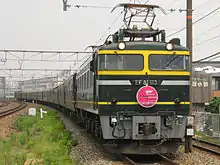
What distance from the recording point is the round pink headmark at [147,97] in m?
9.96

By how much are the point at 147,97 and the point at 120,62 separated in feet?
3.67

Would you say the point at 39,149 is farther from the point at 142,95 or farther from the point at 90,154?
the point at 142,95

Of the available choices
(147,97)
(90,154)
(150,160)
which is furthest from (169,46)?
(90,154)

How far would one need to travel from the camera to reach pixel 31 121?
808 inches

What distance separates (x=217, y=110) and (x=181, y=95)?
10.3 metres

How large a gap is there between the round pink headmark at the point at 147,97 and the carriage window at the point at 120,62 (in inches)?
22.6

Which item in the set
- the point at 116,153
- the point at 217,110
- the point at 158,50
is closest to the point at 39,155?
the point at 116,153

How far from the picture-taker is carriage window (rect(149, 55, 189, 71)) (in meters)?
10.3

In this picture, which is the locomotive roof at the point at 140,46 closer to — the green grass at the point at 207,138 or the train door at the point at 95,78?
the train door at the point at 95,78

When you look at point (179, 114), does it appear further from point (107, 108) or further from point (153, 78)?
point (107, 108)

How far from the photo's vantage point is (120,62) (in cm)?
1016

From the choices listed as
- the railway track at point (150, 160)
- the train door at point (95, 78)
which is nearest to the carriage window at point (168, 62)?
the train door at point (95, 78)

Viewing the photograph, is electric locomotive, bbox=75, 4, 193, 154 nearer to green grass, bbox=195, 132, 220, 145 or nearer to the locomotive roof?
the locomotive roof

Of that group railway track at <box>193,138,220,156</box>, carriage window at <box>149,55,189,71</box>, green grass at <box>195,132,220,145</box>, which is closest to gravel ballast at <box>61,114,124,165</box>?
carriage window at <box>149,55,189,71</box>
